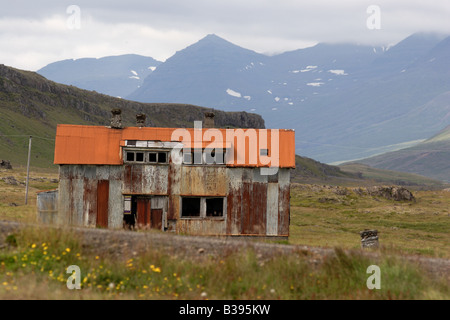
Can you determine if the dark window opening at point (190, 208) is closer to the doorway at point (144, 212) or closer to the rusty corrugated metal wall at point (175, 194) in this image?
the rusty corrugated metal wall at point (175, 194)

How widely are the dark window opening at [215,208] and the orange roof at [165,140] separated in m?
3.38

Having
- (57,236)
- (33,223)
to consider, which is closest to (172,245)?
(57,236)

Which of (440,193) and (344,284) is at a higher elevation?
(440,193)

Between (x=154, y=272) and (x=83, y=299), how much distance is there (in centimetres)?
247

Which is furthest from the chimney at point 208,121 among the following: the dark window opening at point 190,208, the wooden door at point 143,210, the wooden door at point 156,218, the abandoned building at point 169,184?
the wooden door at point 156,218

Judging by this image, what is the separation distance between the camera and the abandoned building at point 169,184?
3253 cm

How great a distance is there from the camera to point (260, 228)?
32812mm

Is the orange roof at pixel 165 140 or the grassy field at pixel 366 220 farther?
the grassy field at pixel 366 220

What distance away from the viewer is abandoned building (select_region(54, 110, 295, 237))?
32531mm

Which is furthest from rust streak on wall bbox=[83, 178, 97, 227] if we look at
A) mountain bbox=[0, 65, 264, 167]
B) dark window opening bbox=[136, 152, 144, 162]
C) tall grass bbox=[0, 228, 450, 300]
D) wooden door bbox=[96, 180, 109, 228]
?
mountain bbox=[0, 65, 264, 167]

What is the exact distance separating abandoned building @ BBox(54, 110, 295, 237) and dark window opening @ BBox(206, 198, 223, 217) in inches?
19.4

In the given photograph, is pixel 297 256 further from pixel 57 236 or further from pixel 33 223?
pixel 33 223

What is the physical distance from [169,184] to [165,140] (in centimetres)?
289
